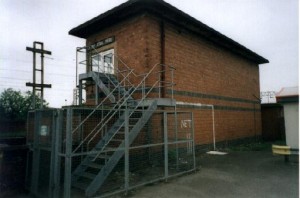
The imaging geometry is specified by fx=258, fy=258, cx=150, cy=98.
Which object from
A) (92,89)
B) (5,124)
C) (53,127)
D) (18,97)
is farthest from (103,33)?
(18,97)

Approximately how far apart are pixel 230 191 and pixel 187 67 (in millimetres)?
6444

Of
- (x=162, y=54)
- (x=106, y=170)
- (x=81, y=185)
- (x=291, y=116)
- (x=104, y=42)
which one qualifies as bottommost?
(x=81, y=185)

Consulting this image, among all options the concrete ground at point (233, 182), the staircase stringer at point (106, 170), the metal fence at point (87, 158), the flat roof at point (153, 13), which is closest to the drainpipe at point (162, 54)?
the flat roof at point (153, 13)

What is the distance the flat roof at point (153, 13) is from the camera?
9761mm

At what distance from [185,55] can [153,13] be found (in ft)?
8.20

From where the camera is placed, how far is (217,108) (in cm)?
1373

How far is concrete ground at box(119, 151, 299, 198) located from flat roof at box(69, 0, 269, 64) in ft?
19.6

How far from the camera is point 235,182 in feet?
24.0

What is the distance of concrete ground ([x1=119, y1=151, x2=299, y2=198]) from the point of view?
633 cm

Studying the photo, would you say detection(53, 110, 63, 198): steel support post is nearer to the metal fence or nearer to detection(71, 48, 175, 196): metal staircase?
the metal fence

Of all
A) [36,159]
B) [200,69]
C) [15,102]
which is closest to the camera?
[36,159]

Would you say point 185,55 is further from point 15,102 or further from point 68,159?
point 15,102

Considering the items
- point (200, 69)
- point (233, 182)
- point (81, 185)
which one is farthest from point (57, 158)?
point (200, 69)

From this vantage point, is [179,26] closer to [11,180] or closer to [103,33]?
[103,33]
